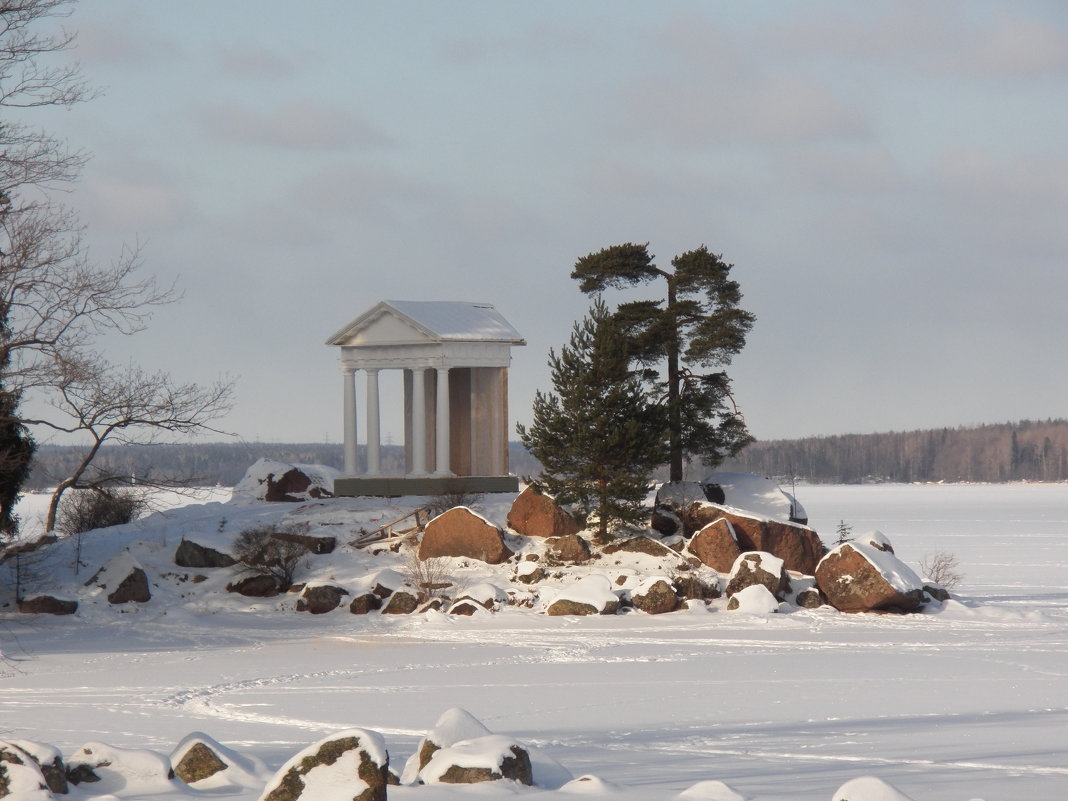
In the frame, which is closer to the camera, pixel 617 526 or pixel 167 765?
pixel 167 765

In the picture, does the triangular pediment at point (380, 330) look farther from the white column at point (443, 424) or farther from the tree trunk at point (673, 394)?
the tree trunk at point (673, 394)

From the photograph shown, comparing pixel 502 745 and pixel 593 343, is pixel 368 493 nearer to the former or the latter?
pixel 593 343

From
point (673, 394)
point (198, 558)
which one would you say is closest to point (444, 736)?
point (198, 558)

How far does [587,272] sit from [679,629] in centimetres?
1346

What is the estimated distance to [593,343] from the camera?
1479 inches

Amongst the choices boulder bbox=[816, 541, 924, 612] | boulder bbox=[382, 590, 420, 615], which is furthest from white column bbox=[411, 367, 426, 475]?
boulder bbox=[816, 541, 924, 612]

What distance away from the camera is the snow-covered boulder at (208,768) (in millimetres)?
13055

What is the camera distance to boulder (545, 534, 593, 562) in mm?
37219

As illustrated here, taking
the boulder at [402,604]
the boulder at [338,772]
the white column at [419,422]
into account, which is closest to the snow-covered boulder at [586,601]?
the boulder at [402,604]

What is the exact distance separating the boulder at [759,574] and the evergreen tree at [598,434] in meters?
3.36

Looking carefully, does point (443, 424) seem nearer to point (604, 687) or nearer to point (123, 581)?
point (123, 581)

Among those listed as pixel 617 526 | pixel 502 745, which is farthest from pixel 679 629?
pixel 502 745

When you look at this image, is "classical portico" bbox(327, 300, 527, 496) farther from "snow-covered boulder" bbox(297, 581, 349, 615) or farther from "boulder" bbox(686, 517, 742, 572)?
"boulder" bbox(686, 517, 742, 572)

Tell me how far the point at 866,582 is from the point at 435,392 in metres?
16.1
